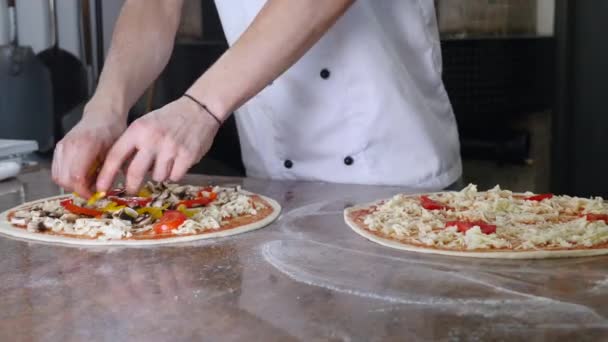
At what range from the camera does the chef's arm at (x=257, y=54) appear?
1.48m

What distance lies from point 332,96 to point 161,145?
0.51 meters

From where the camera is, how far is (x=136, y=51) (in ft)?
6.08

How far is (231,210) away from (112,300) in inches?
18.9

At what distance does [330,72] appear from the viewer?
70.6 inches

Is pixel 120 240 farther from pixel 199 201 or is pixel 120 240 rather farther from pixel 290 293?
pixel 290 293

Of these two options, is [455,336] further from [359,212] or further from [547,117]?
[547,117]

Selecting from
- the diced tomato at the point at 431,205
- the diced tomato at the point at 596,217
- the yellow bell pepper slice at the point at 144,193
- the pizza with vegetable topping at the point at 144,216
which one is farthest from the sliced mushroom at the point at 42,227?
the diced tomato at the point at 596,217

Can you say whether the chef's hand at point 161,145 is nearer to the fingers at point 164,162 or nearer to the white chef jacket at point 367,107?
the fingers at point 164,162

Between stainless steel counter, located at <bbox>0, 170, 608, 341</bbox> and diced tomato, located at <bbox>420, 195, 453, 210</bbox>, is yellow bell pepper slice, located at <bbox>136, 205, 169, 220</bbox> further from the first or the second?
diced tomato, located at <bbox>420, 195, 453, 210</bbox>

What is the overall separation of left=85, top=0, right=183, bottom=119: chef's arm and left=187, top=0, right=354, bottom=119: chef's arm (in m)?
0.29

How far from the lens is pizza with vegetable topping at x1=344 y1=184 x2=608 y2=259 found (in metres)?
1.22

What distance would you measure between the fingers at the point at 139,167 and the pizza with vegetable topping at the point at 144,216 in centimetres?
6

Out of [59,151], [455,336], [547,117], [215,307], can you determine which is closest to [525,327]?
[455,336]

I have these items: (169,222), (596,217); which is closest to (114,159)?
(169,222)
